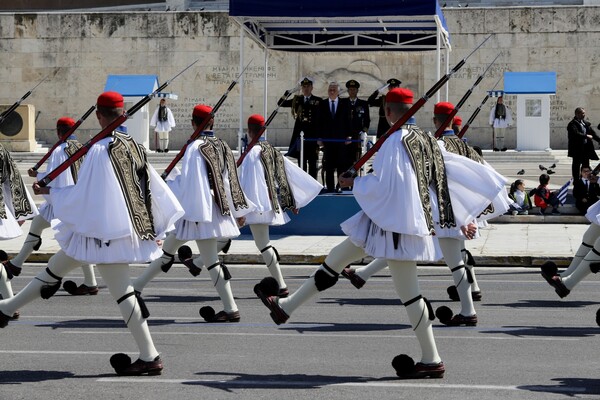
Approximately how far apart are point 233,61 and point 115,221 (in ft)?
101

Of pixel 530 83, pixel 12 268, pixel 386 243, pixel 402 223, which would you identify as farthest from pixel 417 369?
pixel 530 83

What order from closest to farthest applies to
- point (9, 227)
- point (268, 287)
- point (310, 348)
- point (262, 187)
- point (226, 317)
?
point (268, 287)
point (310, 348)
point (226, 317)
point (9, 227)
point (262, 187)

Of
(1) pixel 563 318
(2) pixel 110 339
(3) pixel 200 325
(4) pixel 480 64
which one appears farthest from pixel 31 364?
(4) pixel 480 64

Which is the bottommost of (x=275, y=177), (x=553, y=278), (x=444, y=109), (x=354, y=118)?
(x=553, y=278)

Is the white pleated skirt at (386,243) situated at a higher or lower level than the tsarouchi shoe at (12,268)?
higher

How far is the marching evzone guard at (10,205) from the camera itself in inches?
445

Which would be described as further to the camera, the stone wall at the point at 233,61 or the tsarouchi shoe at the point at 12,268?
the stone wall at the point at 233,61

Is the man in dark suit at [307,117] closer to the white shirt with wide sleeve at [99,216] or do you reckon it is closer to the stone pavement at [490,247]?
the stone pavement at [490,247]

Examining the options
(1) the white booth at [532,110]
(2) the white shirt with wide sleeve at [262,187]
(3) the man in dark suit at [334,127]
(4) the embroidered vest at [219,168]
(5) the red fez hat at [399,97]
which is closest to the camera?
(5) the red fez hat at [399,97]

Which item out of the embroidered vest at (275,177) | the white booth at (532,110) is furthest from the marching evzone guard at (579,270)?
the white booth at (532,110)

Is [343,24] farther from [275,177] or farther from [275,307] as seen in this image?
[275,307]

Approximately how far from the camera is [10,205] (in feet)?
39.1

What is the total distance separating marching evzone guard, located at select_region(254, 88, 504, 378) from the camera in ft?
26.6

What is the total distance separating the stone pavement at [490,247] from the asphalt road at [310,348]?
9.60 feet
